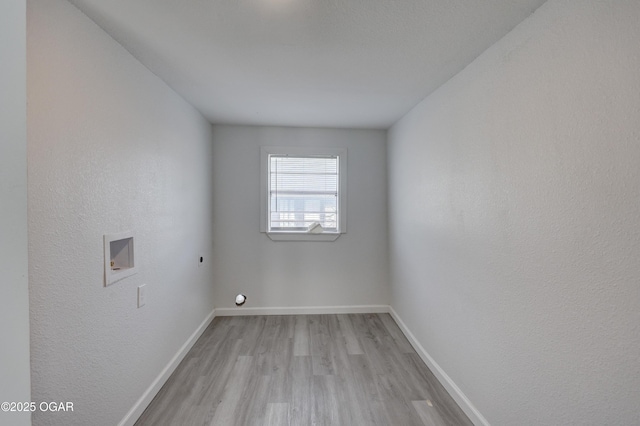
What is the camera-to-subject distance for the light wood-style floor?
169 centimetres

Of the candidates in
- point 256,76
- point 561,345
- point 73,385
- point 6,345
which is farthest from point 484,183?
point 73,385

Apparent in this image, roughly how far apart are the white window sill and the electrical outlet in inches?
62.9

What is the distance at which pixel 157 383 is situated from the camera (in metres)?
1.88

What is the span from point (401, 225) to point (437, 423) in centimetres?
172

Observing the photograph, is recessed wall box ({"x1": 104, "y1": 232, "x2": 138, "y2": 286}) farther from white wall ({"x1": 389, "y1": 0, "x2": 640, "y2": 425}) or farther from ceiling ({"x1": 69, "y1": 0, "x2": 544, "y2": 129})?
white wall ({"x1": 389, "y1": 0, "x2": 640, "y2": 425})

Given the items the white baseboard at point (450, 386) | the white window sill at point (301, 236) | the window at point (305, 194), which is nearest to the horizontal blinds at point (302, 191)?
the window at point (305, 194)

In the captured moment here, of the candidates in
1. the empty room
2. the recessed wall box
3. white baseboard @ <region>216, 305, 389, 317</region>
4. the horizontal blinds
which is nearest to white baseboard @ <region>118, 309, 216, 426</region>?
the empty room

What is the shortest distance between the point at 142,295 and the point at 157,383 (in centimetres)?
70

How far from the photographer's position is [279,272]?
10.7 ft

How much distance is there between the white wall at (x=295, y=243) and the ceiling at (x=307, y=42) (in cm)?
90

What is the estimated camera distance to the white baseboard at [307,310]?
3.20 meters

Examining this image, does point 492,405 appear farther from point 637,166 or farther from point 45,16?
point 45,16

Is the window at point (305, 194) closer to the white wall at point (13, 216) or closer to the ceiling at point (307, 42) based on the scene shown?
the ceiling at point (307, 42)

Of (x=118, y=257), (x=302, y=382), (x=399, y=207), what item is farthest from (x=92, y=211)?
(x=399, y=207)
